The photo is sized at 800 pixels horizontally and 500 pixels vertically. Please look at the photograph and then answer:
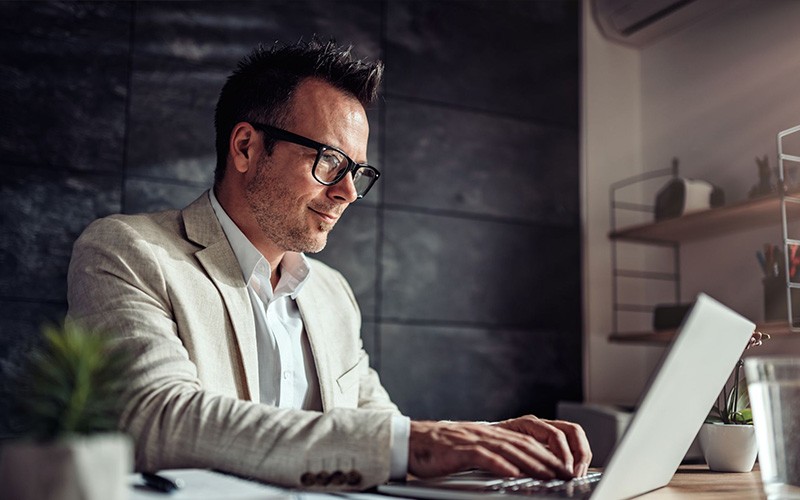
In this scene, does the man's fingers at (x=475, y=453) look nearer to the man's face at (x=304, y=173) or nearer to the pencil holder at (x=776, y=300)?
the man's face at (x=304, y=173)

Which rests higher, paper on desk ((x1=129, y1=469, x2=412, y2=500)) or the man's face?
the man's face

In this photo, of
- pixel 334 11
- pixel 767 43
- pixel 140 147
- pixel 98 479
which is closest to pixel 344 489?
pixel 98 479

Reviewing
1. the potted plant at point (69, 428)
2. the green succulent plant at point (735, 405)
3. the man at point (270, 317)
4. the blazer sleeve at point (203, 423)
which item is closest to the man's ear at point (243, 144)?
the man at point (270, 317)

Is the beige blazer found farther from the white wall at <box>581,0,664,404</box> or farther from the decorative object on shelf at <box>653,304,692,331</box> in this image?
the white wall at <box>581,0,664,404</box>

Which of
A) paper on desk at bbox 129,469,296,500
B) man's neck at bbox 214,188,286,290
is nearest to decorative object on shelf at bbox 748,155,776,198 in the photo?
man's neck at bbox 214,188,286,290

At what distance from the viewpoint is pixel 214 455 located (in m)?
0.99

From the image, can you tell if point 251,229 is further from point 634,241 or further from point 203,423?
point 634,241

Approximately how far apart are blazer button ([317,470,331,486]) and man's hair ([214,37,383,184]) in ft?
3.22

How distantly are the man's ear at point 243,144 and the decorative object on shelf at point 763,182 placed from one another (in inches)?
73.2

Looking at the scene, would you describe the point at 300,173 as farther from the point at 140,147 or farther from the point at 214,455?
the point at 140,147

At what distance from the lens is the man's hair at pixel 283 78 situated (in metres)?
1.79

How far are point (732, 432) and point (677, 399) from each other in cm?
54

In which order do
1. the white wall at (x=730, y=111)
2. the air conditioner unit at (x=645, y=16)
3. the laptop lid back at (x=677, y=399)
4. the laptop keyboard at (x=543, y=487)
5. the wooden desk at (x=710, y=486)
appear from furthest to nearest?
1. the air conditioner unit at (x=645, y=16)
2. the white wall at (x=730, y=111)
3. the wooden desk at (x=710, y=486)
4. the laptop keyboard at (x=543, y=487)
5. the laptop lid back at (x=677, y=399)

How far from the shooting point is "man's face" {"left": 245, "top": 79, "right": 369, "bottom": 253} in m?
1.76
